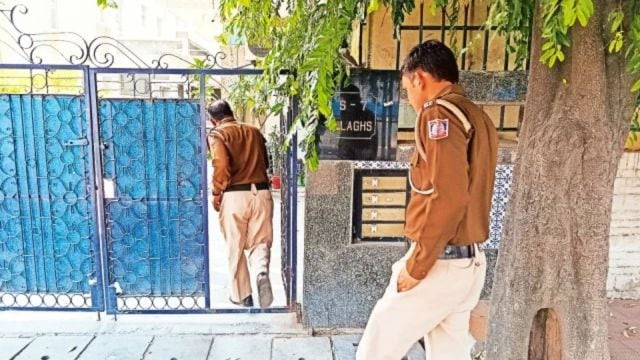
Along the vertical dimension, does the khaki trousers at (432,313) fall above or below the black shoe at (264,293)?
above

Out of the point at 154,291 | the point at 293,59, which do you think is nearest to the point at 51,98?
the point at 154,291

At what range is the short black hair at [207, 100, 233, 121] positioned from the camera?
3959mm

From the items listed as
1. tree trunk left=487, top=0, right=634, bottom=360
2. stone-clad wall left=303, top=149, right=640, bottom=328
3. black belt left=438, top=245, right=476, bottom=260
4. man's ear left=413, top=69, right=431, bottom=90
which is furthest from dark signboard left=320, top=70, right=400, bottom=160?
black belt left=438, top=245, right=476, bottom=260

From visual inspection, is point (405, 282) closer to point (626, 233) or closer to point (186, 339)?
point (186, 339)

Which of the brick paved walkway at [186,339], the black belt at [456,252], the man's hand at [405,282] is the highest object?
the black belt at [456,252]

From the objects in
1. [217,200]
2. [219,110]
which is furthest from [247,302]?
[219,110]

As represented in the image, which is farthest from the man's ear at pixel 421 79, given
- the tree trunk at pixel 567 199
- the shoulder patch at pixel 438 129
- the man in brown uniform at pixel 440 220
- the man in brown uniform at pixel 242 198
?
the man in brown uniform at pixel 242 198

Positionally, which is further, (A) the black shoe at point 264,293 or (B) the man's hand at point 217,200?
(B) the man's hand at point 217,200

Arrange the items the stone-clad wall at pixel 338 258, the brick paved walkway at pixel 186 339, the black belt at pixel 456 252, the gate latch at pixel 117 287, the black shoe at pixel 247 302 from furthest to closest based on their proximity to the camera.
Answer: the black shoe at pixel 247 302 → the gate latch at pixel 117 287 → the stone-clad wall at pixel 338 258 → the brick paved walkway at pixel 186 339 → the black belt at pixel 456 252

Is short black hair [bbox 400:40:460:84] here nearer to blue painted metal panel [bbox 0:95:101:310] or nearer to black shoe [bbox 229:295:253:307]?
blue painted metal panel [bbox 0:95:101:310]

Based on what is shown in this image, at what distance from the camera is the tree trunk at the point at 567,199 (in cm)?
190

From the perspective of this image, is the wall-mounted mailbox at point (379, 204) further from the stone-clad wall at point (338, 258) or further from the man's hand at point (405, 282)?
the man's hand at point (405, 282)

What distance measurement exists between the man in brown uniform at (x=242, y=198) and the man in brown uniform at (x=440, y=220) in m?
1.83

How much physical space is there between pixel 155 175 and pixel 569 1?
283 centimetres
